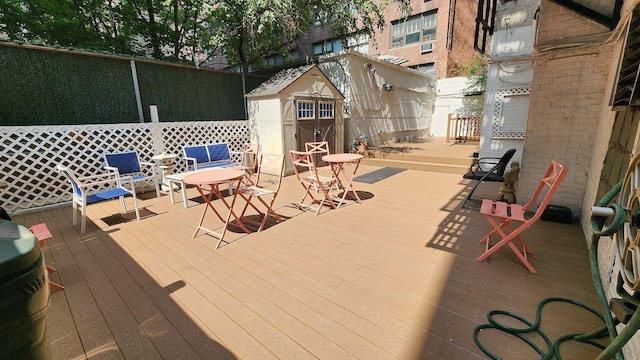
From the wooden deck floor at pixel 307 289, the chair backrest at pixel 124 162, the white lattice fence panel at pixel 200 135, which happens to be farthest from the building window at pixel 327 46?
the wooden deck floor at pixel 307 289

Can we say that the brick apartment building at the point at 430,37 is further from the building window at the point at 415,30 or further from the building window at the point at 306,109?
the building window at the point at 306,109

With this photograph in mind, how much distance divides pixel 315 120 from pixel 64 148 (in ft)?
16.5

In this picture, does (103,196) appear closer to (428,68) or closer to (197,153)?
(197,153)

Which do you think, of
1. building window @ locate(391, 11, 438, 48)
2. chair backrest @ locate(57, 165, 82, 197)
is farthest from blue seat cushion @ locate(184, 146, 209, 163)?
building window @ locate(391, 11, 438, 48)

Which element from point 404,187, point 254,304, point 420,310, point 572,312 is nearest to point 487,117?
point 404,187

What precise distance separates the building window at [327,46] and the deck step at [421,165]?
26.5ft

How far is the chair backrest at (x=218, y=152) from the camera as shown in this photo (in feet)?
19.9

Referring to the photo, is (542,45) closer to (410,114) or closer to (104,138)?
(104,138)

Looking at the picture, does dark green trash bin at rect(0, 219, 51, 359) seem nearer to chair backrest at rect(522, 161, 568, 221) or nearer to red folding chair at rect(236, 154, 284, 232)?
red folding chair at rect(236, 154, 284, 232)

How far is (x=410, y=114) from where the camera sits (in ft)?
40.5

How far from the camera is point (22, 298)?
84 cm

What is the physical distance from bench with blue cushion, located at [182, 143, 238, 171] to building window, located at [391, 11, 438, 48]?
12.1 m

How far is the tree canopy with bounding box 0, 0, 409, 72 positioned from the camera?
7.20 m

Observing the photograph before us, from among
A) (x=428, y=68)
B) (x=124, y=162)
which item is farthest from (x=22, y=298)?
(x=428, y=68)
